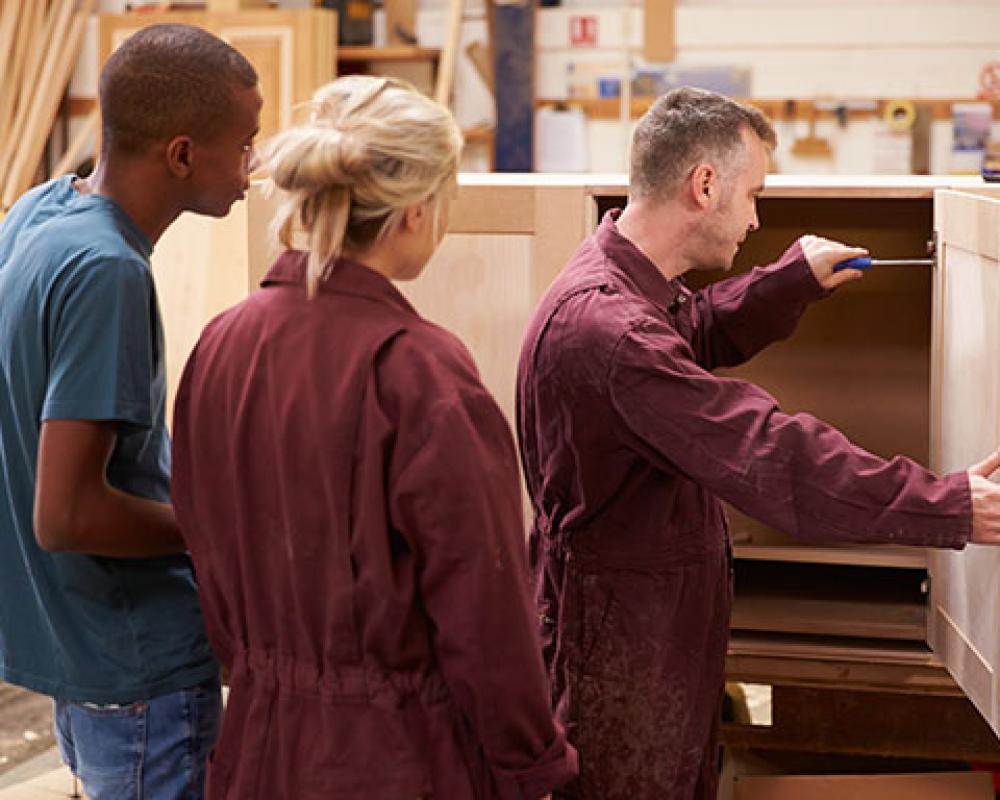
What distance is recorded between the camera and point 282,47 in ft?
20.7

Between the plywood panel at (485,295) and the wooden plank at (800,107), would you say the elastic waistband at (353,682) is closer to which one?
the plywood panel at (485,295)

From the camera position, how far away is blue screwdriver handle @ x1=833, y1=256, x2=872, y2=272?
103 inches

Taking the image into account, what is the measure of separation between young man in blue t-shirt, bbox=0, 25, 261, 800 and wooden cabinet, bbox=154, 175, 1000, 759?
0.66ft

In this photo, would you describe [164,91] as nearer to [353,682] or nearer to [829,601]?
[353,682]

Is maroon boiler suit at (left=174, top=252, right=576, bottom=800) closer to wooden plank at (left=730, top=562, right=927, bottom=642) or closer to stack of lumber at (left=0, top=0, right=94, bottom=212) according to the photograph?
wooden plank at (left=730, top=562, right=927, bottom=642)

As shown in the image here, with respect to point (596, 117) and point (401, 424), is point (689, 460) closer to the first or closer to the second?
point (401, 424)

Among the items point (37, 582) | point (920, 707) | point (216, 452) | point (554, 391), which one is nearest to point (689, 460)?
point (554, 391)

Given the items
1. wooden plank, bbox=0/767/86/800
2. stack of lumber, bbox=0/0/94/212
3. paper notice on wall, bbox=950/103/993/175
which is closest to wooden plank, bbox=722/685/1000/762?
wooden plank, bbox=0/767/86/800

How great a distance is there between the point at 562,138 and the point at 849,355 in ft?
10.5

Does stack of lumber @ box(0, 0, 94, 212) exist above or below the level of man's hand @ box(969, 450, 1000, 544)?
above

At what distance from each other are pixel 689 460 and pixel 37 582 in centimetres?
93

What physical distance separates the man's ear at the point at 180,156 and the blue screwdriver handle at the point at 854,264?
125 centimetres

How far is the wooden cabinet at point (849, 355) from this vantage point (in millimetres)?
2287

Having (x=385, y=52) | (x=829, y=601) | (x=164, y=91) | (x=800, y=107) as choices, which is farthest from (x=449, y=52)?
(x=164, y=91)
